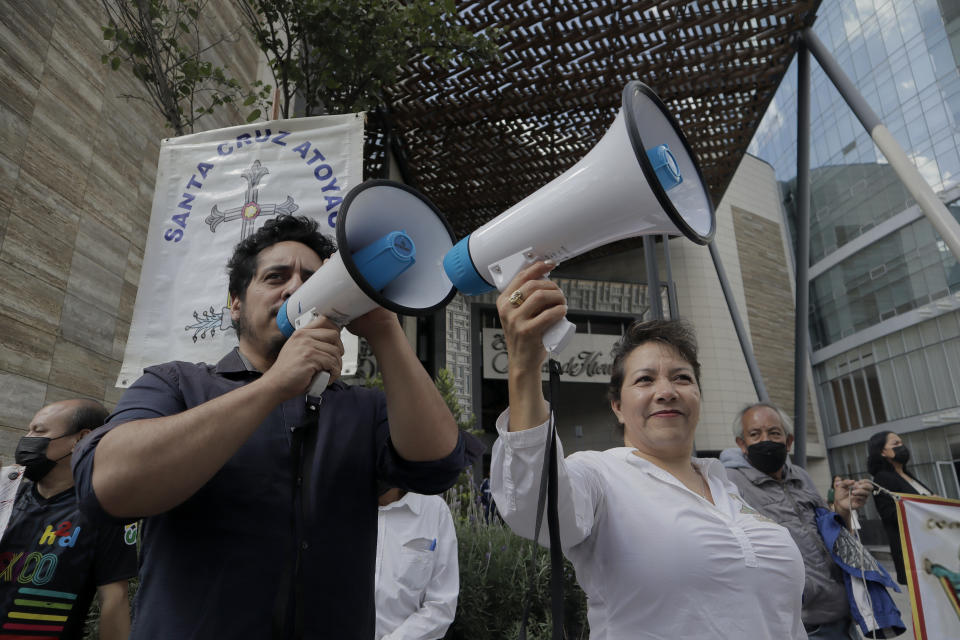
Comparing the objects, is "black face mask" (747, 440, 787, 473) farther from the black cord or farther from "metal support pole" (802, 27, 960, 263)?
the black cord

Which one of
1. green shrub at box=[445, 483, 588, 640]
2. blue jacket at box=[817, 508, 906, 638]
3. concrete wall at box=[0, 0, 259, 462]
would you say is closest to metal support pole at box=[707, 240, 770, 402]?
blue jacket at box=[817, 508, 906, 638]

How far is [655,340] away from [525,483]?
847 mm

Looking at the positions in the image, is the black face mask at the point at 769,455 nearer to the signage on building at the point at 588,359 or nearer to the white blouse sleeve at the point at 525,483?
the white blouse sleeve at the point at 525,483

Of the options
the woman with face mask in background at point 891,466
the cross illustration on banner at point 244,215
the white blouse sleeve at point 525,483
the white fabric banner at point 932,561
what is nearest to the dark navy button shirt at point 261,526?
the white blouse sleeve at point 525,483

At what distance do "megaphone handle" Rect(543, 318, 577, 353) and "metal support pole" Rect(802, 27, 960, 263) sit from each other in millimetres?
2609

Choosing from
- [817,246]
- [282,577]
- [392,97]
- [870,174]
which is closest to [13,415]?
[282,577]

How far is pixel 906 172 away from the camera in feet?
11.1

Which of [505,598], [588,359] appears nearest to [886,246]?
[588,359]

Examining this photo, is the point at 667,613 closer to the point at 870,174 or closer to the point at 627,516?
the point at 627,516

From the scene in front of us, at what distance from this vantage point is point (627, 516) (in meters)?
1.56

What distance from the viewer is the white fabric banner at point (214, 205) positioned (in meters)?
Answer: 2.53

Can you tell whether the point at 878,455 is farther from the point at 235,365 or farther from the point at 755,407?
the point at 235,365

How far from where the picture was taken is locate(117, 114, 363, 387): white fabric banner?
2.53 metres

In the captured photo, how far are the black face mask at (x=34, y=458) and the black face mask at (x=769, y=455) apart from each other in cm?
316
